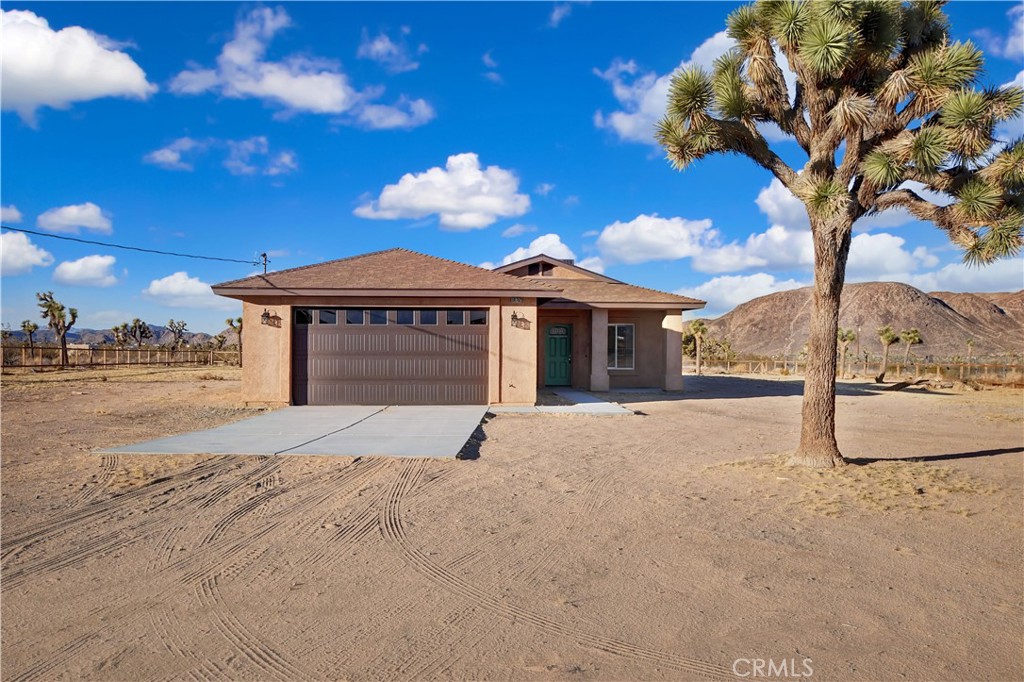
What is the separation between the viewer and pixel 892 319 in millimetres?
88875

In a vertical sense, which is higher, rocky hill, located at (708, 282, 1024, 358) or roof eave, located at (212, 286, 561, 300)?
rocky hill, located at (708, 282, 1024, 358)

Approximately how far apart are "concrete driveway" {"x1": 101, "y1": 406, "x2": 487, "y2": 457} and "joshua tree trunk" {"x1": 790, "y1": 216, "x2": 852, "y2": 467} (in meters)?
5.18

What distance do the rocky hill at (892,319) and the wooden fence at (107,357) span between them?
69631 millimetres

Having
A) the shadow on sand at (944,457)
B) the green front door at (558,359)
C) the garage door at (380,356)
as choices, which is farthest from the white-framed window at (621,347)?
the shadow on sand at (944,457)

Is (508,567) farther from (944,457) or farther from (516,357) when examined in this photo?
(516,357)

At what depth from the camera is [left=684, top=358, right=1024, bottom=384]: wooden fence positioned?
31141 mm

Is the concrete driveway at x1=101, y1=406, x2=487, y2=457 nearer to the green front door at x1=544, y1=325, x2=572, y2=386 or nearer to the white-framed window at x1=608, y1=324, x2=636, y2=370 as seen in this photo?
the green front door at x1=544, y1=325, x2=572, y2=386

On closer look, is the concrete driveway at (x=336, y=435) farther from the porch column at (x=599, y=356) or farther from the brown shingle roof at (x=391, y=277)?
the porch column at (x=599, y=356)

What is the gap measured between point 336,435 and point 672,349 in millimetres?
13063

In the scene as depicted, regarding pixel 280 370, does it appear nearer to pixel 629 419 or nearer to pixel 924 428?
pixel 629 419

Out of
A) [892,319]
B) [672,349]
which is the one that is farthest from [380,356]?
[892,319]

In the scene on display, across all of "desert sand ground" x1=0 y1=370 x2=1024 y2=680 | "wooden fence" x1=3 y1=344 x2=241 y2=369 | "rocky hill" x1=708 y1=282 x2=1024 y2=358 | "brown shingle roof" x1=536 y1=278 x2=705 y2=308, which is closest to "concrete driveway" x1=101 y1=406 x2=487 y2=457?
"desert sand ground" x1=0 y1=370 x2=1024 y2=680

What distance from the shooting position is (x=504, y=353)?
16.4 meters

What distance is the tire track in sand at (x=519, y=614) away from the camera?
11.6 feet
